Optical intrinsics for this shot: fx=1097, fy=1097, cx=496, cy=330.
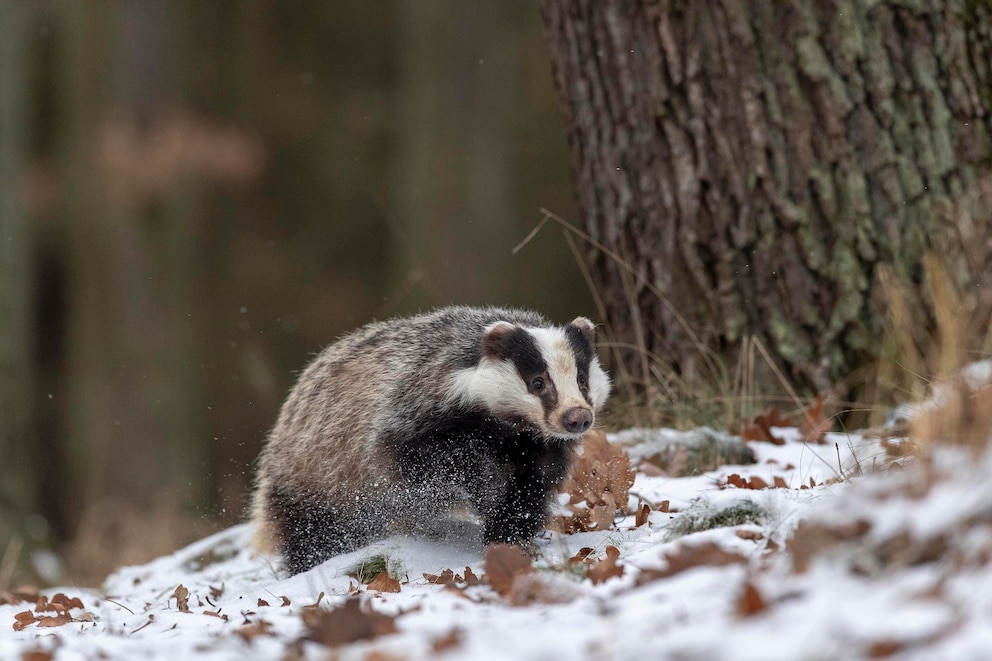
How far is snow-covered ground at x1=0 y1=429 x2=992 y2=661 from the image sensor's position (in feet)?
6.97

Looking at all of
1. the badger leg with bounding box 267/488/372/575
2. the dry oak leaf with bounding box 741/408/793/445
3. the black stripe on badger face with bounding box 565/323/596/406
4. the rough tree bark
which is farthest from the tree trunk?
the dry oak leaf with bounding box 741/408/793/445

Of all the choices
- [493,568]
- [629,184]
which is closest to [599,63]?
[629,184]

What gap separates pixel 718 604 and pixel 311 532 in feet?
10.3

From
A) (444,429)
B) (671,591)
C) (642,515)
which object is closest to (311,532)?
(444,429)

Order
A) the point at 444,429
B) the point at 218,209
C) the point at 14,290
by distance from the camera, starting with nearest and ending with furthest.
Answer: the point at 444,429 < the point at 14,290 < the point at 218,209

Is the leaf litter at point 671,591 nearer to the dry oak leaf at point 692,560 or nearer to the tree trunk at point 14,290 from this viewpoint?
the dry oak leaf at point 692,560

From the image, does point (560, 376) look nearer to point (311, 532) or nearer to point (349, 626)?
point (311, 532)

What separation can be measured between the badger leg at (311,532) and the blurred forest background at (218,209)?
206 inches

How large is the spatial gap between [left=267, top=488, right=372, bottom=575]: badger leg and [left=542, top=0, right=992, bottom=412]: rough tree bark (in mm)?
1955

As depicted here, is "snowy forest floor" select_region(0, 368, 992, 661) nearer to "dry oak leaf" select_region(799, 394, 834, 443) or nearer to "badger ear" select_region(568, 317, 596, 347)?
"badger ear" select_region(568, 317, 596, 347)

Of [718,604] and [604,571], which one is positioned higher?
[718,604]

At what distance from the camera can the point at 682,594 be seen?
8.32 ft

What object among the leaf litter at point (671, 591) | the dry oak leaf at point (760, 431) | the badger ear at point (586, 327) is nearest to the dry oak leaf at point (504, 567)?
the leaf litter at point (671, 591)

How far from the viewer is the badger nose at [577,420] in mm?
4344
